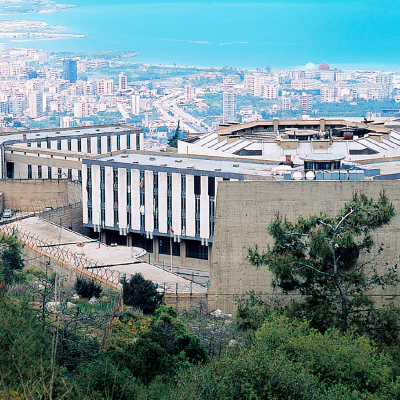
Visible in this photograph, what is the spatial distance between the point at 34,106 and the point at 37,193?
133 meters

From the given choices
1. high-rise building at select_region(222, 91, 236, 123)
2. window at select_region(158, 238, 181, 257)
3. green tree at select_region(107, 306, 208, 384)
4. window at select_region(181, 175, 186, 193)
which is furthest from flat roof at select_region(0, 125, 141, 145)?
high-rise building at select_region(222, 91, 236, 123)

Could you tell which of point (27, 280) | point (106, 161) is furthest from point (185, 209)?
point (27, 280)

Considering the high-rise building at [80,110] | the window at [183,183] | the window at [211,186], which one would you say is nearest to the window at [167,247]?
the window at [183,183]

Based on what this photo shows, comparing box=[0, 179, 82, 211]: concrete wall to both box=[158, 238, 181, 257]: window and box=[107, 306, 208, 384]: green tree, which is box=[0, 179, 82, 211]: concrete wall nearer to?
box=[158, 238, 181, 257]: window

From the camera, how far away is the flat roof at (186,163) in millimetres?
39219

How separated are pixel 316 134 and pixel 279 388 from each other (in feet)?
121

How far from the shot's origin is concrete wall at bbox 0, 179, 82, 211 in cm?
4562

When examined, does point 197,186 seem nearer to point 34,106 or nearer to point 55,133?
point 55,133

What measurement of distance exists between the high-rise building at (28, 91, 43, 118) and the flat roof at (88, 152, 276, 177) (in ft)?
433

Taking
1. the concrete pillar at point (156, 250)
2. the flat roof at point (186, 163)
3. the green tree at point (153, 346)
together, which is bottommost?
the concrete pillar at point (156, 250)

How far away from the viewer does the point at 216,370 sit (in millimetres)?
16969

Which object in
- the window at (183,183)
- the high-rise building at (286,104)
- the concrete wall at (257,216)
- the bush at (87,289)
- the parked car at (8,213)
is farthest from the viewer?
the high-rise building at (286,104)

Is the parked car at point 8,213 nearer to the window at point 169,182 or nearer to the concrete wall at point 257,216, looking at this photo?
the window at point 169,182

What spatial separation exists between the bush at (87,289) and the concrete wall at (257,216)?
12.7ft
